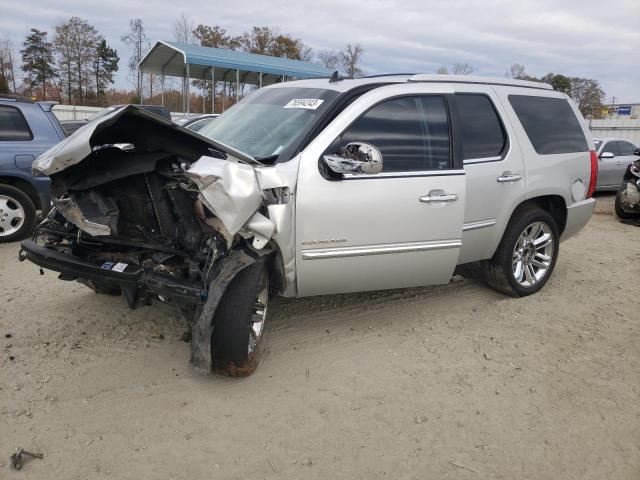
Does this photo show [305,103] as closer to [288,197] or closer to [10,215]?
[288,197]

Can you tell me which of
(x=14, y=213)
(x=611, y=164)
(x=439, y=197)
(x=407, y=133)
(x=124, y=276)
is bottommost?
(x=14, y=213)

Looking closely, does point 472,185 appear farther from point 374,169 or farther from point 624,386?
point 624,386

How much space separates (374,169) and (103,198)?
1.74 metres

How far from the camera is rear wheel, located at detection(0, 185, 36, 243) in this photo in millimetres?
6125

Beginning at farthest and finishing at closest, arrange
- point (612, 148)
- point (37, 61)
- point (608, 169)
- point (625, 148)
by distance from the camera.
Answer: point (37, 61) → point (625, 148) → point (612, 148) → point (608, 169)

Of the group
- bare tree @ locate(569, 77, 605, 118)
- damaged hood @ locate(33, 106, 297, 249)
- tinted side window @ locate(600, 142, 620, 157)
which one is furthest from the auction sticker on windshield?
bare tree @ locate(569, 77, 605, 118)

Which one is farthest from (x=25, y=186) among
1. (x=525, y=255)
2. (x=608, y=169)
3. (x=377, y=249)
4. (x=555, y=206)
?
(x=608, y=169)

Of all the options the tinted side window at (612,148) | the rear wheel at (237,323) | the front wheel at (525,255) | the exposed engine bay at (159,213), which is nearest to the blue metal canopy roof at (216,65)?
the tinted side window at (612,148)

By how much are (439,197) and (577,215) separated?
2.20 m

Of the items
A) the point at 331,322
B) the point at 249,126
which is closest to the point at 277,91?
the point at 249,126

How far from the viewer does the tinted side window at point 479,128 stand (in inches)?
164

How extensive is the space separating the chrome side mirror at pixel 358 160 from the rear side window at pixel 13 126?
4940mm

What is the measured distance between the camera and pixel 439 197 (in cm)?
374

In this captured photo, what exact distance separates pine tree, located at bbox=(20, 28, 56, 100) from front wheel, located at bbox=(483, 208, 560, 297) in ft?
128
